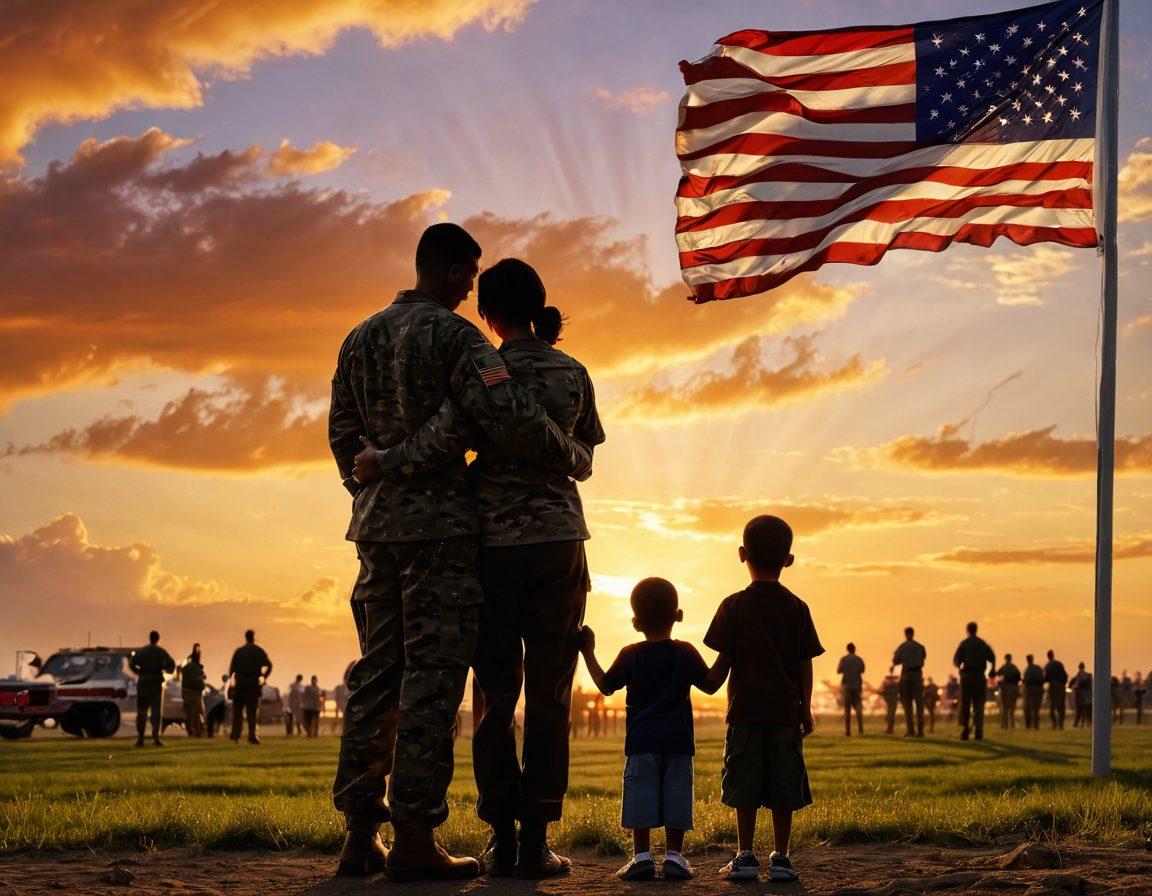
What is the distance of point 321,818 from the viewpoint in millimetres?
7086

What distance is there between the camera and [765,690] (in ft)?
17.3

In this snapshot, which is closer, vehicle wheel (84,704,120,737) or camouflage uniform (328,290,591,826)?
camouflage uniform (328,290,591,826)

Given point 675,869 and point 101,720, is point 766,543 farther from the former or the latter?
point 101,720

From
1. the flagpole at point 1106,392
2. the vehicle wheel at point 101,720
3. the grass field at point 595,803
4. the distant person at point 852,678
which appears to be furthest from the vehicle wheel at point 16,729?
the flagpole at point 1106,392

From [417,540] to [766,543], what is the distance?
148 centimetres

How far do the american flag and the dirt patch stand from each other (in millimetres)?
4944

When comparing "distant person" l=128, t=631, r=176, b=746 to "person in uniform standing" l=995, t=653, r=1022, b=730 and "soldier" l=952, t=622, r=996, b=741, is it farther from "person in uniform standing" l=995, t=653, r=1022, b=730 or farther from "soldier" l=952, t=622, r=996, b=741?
"person in uniform standing" l=995, t=653, r=1022, b=730

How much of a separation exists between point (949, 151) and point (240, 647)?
16.8 metres

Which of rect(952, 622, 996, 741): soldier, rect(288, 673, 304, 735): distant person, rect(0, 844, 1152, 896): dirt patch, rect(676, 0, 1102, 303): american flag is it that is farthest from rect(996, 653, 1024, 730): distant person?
rect(0, 844, 1152, 896): dirt patch

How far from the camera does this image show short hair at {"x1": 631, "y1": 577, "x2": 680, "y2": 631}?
5324 millimetres

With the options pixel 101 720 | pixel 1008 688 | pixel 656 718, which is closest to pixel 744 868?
pixel 656 718

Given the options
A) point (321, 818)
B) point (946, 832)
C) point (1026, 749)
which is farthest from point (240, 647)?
point (946, 832)

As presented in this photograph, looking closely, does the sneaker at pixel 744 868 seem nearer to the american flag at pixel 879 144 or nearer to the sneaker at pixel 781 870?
the sneaker at pixel 781 870

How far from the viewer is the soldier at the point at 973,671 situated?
21.1m
